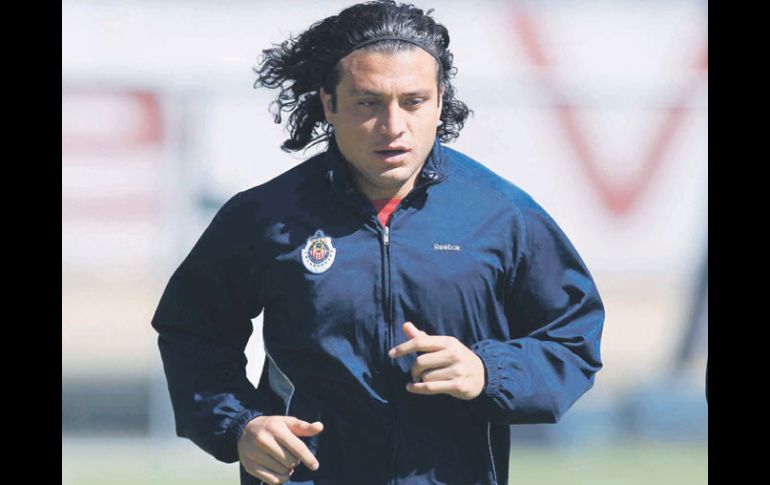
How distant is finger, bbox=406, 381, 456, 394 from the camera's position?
80.8 inches

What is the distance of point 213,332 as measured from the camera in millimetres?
2291

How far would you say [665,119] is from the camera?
413cm

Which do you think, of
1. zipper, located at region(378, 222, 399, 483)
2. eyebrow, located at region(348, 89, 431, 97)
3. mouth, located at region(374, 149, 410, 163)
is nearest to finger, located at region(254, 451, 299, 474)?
zipper, located at region(378, 222, 399, 483)

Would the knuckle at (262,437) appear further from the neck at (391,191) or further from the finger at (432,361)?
the neck at (391,191)

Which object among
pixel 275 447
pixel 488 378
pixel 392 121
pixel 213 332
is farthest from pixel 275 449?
pixel 392 121

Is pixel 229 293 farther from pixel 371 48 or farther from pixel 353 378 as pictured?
pixel 371 48

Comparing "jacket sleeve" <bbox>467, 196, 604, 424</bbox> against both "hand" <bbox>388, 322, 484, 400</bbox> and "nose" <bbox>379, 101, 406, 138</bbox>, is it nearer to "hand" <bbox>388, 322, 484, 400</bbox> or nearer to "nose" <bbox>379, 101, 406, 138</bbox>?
"hand" <bbox>388, 322, 484, 400</bbox>

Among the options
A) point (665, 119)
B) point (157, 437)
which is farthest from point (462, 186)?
point (157, 437)

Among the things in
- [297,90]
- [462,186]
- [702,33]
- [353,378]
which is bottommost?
[353,378]

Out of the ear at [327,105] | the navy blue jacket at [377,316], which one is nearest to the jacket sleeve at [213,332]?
the navy blue jacket at [377,316]

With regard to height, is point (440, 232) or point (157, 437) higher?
point (440, 232)

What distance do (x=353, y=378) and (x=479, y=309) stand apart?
0.27 m

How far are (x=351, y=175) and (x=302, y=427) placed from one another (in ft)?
1.63

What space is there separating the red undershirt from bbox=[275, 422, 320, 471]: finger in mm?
437
